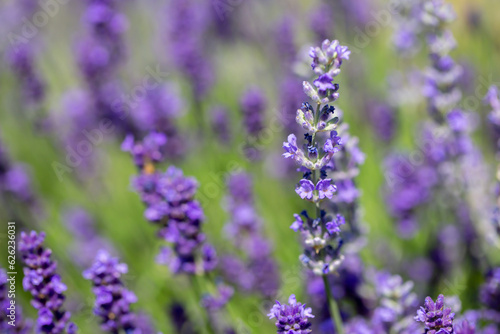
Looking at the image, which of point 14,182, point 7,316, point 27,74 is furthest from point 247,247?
point 27,74

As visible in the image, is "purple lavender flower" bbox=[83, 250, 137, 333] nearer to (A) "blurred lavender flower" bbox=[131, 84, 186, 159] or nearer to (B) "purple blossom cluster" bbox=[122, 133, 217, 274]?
(B) "purple blossom cluster" bbox=[122, 133, 217, 274]

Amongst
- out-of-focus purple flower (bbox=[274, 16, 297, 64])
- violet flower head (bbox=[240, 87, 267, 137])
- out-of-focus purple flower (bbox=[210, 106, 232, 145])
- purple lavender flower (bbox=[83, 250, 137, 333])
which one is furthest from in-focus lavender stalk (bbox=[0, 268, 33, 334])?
out-of-focus purple flower (bbox=[274, 16, 297, 64])

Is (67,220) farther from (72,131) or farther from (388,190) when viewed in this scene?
(388,190)

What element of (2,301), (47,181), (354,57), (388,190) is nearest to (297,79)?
(388,190)

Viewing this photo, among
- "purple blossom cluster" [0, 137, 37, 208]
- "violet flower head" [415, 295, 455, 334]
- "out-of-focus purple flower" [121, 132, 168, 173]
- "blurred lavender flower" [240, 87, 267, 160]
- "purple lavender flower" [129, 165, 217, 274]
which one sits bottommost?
"violet flower head" [415, 295, 455, 334]

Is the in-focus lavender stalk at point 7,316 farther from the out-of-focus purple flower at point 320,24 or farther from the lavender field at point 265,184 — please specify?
the out-of-focus purple flower at point 320,24

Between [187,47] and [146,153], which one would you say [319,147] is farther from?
[187,47]

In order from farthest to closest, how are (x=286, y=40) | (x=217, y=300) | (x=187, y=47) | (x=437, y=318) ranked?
(x=187, y=47), (x=286, y=40), (x=217, y=300), (x=437, y=318)
